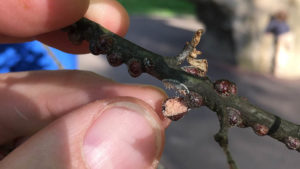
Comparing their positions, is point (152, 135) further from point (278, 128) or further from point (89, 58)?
point (89, 58)

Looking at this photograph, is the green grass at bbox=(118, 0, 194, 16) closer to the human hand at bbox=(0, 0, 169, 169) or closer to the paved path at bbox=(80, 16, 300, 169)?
the paved path at bbox=(80, 16, 300, 169)

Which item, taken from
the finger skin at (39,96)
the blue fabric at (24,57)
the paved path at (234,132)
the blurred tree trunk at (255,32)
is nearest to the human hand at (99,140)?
the finger skin at (39,96)

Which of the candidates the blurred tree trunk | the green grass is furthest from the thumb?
the green grass

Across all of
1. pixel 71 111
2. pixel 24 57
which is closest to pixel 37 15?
pixel 71 111

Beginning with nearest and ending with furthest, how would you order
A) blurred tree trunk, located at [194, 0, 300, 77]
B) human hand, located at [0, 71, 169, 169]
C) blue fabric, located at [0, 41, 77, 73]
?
human hand, located at [0, 71, 169, 169] → blue fabric, located at [0, 41, 77, 73] → blurred tree trunk, located at [194, 0, 300, 77]

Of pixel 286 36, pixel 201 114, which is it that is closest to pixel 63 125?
pixel 201 114

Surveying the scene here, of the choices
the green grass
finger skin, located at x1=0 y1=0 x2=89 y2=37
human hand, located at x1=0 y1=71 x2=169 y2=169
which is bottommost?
the green grass

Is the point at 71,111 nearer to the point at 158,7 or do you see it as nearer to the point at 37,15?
the point at 37,15
